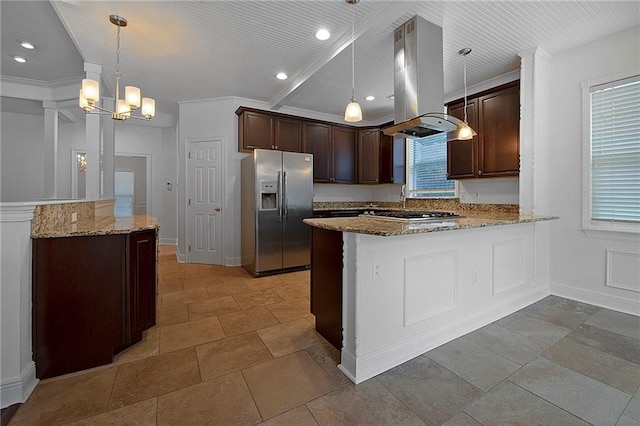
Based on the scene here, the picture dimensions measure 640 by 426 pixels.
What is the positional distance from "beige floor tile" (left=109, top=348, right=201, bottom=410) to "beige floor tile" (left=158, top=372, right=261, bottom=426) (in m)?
0.09

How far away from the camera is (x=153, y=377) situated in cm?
171

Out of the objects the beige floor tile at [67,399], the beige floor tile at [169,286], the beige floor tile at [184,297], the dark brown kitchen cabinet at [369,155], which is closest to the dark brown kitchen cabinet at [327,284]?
the beige floor tile at [67,399]

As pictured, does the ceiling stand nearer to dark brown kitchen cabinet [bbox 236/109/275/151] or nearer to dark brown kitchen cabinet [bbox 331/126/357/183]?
dark brown kitchen cabinet [bbox 236/109/275/151]

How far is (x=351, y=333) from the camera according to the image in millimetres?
1746

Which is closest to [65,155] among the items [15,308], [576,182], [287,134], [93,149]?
[93,149]

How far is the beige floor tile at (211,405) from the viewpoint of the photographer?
137 centimetres

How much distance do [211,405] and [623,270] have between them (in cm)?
379

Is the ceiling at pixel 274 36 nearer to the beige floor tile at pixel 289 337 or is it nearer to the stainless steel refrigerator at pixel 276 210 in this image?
the stainless steel refrigerator at pixel 276 210

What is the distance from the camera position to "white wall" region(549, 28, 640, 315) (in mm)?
2713

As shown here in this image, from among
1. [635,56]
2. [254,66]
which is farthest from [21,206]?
[635,56]

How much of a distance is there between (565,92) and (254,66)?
358 cm

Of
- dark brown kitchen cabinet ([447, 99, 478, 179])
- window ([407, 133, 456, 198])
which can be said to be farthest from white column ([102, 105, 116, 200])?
dark brown kitchen cabinet ([447, 99, 478, 179])

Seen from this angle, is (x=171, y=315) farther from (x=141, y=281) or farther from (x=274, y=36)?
(x=274, y=36)

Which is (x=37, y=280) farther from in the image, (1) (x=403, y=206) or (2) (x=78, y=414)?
(1) (x=403, y=206)
